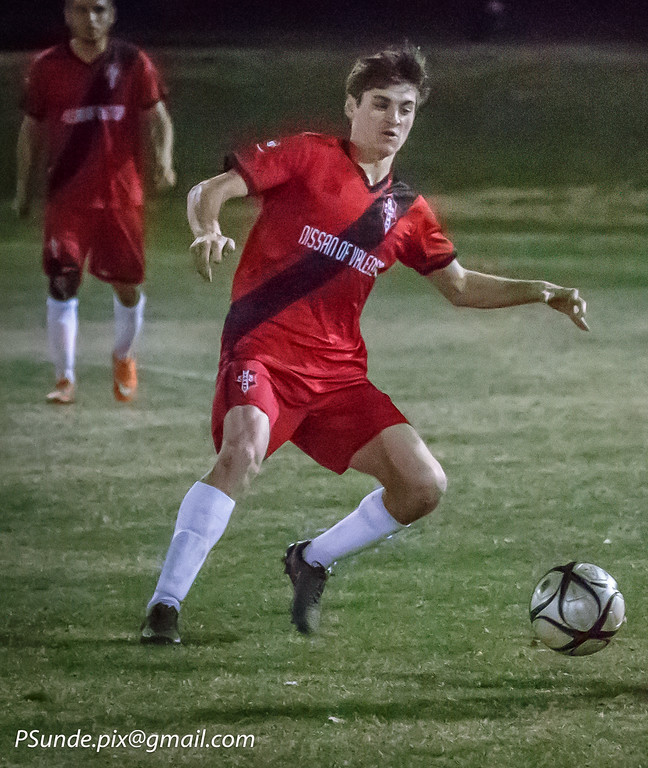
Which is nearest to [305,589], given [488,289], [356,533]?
[356,533]

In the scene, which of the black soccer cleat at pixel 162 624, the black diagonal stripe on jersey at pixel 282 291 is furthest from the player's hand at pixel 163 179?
the black soccer cleat at pixel 162 624

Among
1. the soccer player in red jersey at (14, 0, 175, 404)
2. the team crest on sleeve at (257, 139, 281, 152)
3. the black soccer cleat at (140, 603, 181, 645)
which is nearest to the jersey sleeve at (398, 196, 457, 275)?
the team crest on sleeve at (257, 139, 281, 152)

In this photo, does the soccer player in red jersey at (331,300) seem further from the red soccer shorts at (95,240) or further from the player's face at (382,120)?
the red soccer shorts at (95,240)

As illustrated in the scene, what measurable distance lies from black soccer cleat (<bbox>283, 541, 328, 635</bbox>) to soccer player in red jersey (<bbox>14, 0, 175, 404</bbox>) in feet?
8.69

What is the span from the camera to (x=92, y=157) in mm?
6156

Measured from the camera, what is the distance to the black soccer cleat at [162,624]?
3205 mm

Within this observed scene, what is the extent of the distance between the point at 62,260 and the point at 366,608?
10.6 feet

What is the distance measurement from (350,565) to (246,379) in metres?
1.14

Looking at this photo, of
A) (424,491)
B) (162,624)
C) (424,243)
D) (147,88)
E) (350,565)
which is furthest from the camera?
(147,88)

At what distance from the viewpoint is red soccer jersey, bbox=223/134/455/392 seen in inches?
140

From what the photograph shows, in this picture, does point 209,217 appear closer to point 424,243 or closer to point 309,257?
point 309,257

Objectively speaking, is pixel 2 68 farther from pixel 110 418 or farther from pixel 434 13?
→ pixel 110 418

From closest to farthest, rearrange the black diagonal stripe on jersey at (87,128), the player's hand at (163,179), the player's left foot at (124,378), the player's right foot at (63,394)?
the player's hand at (163,179)
the black diagonal stripe on jersey at (87,128)
the player's left foot at (124,378)
the player's right foot at (63,394)

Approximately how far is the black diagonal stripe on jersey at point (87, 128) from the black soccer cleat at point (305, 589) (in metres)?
3.09
